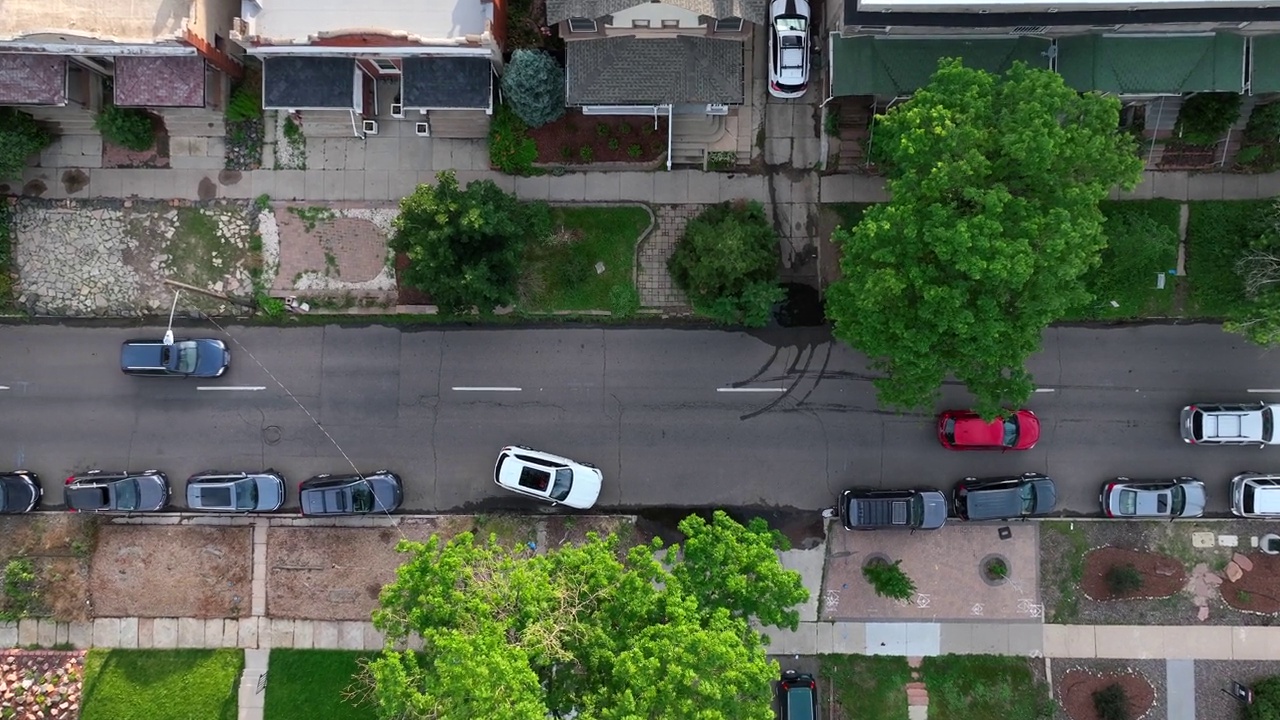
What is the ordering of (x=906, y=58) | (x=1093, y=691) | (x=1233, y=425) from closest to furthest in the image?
(x=906, y=58) < (x=1233, y=425) < (x=1093, y=691)

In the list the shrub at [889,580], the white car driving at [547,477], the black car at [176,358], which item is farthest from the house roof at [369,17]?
the shrub at [889,580]

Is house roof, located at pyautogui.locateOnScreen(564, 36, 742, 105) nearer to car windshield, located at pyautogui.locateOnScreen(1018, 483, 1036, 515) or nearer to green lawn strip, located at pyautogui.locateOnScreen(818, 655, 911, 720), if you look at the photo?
car windshield, located at pyautogui.locateOnScreen(1018, 483, 1036, 515)

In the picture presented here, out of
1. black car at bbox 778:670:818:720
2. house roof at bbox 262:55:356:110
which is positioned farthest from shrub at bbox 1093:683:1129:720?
house roof at bbox 262:55:356:110

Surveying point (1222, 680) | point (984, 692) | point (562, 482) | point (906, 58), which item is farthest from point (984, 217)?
point (1222, 680)

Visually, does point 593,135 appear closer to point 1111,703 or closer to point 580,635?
point 580,635

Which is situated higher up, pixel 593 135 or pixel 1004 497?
pixel 593 135
